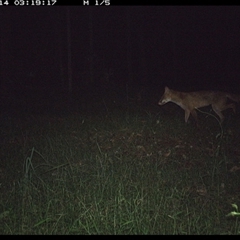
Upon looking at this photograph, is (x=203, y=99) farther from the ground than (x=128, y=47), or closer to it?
closer to it

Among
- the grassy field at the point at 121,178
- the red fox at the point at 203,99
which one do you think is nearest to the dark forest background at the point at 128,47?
A: the red fox at the point at 203,99

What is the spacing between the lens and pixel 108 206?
519 cm

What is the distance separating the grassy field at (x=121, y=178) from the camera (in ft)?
15.7

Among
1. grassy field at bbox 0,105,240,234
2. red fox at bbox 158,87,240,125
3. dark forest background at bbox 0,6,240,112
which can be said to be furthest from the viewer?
dark forest background at bbox 0,6,240,112

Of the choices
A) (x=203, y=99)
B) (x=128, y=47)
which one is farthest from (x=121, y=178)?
(x=128, y=47)

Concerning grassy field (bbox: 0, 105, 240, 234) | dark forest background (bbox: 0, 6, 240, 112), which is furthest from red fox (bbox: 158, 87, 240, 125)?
dark forest background (bbox: 0, 6, 240, 112)

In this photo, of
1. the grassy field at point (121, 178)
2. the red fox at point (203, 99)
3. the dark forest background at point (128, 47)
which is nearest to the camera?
the grassy field at point (121, 178)

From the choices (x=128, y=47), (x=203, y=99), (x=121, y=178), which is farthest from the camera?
(x=128, y=47)

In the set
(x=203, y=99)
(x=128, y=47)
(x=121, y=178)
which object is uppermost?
(x=128, y=47)

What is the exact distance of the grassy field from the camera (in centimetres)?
478

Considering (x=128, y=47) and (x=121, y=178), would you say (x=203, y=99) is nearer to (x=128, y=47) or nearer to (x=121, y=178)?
(x=121, y=178)

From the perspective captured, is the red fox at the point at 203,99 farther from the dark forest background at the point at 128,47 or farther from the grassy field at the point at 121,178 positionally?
the dark forest background at the point at 128,47

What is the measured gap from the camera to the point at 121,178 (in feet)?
20.7

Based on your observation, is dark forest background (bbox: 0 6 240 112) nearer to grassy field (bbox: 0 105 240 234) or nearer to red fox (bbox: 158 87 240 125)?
red fox (bbox: 158 87 240 125)
